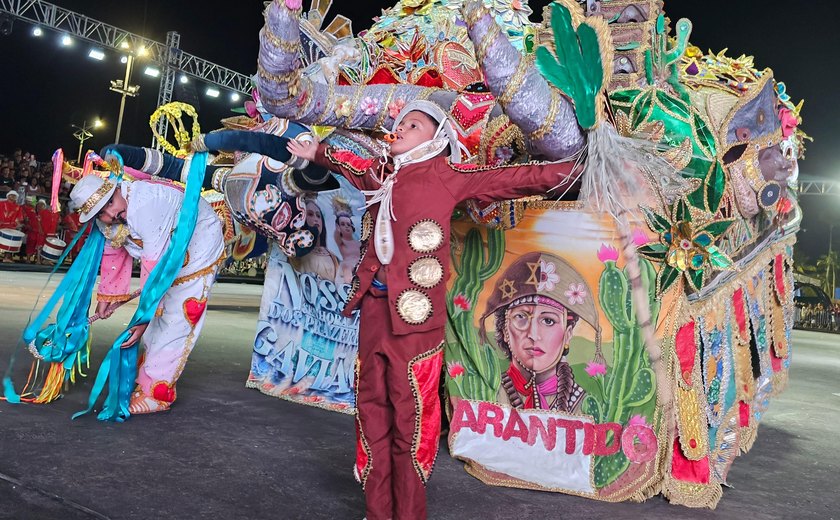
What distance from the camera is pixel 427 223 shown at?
2527mm

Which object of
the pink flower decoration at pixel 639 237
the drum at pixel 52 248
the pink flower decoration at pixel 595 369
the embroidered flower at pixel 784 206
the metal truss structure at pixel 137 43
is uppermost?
the metal truss structure at pixel 137 43

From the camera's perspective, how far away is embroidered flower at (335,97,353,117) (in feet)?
11.0

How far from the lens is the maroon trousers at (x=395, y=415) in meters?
2.41

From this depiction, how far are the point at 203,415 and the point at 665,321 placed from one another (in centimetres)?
252

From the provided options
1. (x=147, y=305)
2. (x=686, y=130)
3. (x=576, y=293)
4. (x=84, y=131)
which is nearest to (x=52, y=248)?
(x=84, y=131)

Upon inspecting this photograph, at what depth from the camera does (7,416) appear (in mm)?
3475

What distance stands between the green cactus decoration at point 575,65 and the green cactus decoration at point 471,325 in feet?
2.95

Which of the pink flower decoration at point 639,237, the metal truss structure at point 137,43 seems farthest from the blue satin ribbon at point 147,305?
the metal truss structure at point 137,43

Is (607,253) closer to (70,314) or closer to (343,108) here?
(343,108)

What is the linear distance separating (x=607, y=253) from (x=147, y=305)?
7.71 feet

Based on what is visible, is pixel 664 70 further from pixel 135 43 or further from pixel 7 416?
pixel 135 43

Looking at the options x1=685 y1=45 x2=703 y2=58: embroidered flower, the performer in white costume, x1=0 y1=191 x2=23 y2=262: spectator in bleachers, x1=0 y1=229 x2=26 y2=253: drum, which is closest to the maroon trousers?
the performer in white costume

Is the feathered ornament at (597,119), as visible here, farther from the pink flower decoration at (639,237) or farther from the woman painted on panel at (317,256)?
the woman painted on panel at (317,256)

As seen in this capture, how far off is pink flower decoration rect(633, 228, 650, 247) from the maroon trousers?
103cm
